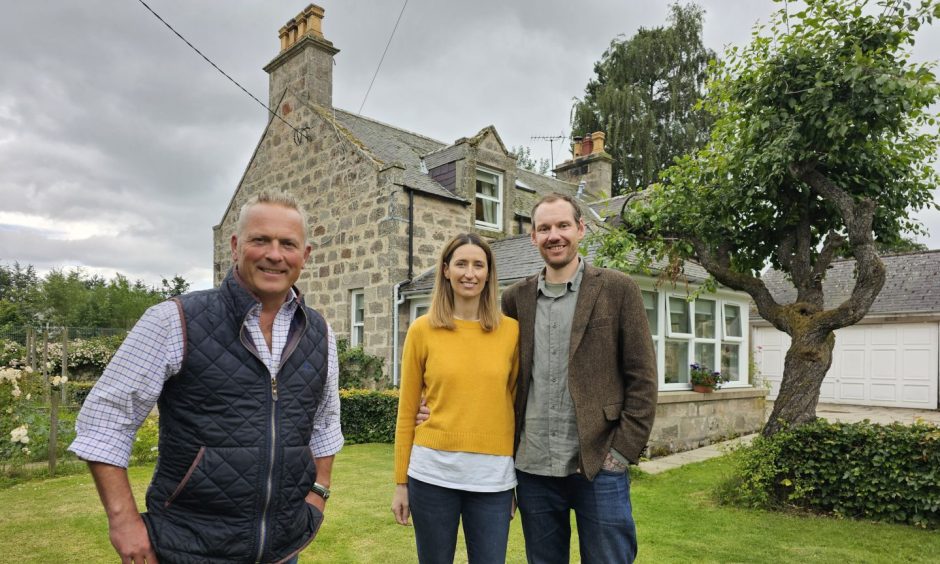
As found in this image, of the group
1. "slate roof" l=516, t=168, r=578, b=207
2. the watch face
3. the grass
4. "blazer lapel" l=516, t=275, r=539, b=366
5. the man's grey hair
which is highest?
"slate roof" l=516, t=168, r=578, b=207

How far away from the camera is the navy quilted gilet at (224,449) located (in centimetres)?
183

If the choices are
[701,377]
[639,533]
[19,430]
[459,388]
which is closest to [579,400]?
[459,388]

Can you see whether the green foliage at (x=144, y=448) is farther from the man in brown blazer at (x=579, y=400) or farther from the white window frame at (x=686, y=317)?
the white window frame at (x=686, y=317)

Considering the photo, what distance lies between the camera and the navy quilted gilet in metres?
1.83

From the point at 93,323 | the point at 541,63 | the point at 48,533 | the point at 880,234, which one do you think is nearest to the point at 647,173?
the point at 541,63

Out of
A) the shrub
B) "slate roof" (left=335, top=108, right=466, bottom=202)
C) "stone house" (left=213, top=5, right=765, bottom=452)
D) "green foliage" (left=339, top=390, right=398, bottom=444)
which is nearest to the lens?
"green foliage" (left=339, top=390, right=398, bottom=444)

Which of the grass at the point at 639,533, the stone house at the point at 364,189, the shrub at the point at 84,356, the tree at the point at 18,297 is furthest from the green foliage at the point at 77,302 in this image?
the grass at the point at 639,533

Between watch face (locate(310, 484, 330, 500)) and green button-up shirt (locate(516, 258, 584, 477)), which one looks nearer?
watch face (locate(310, 484, 330, 500))

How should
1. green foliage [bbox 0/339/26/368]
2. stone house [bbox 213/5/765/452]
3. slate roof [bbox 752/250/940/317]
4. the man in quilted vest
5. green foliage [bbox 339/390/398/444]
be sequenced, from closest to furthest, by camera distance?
the man in quilted vest
green foliage [bbox 339/390/398/444]
stone house [bbox 213/5/765/452]
green foliage [bbox 0/339/26/368]
slate roof [bbox 752/250/940/317]

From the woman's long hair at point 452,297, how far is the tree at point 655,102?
23170 millimetres

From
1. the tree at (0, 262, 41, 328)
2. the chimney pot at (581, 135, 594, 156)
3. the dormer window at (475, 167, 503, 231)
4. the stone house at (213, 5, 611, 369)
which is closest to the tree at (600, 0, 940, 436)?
the stone house at (213, 5, 611, 369)

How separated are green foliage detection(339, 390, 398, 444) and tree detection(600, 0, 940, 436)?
4934 millimetres

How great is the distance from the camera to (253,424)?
1.90 m

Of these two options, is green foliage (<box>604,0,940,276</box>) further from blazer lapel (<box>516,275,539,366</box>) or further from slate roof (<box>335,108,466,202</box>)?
slate roof (<box>335,108,466,202</box>)
